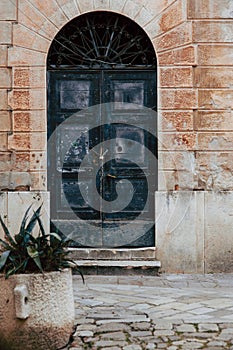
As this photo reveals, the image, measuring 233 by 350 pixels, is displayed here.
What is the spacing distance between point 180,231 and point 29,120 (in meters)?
2.59

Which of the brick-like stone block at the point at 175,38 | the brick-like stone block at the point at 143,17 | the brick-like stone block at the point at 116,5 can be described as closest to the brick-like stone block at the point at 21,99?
the brick-like stone block at the point at 116,5

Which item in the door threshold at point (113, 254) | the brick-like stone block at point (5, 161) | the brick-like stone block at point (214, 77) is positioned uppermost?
the brick-like stone block at point (214, 77)

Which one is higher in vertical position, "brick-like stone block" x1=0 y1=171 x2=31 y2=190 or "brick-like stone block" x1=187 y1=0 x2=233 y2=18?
"brick-like stone block" x1=187 y1=0 x2=233 y2=18

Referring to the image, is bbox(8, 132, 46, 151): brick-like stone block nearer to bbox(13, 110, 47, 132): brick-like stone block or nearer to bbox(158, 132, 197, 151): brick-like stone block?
bbox(13, 110, 47, 132): brick-like stone block

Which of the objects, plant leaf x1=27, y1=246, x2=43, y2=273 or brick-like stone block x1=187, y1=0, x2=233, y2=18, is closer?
plant leaf x1=27, y1=246, x2=43, y2=273

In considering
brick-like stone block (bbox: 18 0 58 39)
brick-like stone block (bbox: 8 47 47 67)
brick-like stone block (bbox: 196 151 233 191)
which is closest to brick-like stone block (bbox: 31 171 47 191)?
brick-like stone block (bbox: 8 47 47 67)

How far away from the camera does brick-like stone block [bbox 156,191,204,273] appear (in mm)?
8836

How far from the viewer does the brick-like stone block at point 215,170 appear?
887 cm

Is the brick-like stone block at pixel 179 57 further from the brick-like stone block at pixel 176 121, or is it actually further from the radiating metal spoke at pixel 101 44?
the brick-like stone block at pixel 176 121

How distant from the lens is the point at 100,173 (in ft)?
30.0

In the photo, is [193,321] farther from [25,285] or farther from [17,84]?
[17,84]

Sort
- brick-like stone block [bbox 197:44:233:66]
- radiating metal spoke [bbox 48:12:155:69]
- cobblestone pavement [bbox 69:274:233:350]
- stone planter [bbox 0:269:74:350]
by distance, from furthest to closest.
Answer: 1. radiating metal spoke [bbox 48:12:155:69]
2. brick-like stone block [bbox 197:44:233:66]
3. cobblestone pavement [bbox 69:274:233:350]
4. stone planter [bbox 0:269:74:350]

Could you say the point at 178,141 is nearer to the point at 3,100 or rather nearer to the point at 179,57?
the point at 179,57

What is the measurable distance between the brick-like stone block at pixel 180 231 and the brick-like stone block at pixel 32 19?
2.76 metres
